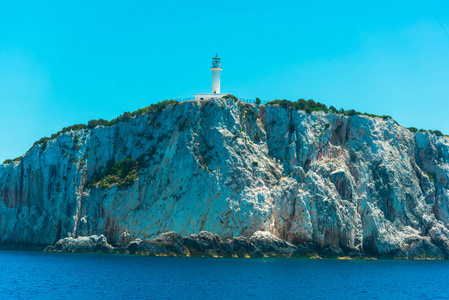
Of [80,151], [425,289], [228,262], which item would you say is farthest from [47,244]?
[425,289]

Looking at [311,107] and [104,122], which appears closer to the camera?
[311,107]

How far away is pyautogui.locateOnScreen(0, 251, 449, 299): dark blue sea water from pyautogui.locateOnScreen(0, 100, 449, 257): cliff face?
568 cm

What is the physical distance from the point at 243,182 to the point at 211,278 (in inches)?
884

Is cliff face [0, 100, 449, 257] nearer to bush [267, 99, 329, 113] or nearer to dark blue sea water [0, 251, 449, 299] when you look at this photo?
bush [267, 99, 329, 113]

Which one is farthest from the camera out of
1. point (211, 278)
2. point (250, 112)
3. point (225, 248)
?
point (250, 112)

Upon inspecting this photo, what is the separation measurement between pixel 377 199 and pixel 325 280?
26870 mm

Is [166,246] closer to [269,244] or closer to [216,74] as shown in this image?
[269,244]

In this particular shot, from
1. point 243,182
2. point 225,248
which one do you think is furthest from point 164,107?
point 225,248

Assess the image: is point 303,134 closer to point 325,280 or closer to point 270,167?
point 270,167

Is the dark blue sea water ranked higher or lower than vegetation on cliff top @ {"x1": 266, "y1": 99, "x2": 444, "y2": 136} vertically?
lower

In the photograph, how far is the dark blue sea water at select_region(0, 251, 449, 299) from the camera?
113 feet

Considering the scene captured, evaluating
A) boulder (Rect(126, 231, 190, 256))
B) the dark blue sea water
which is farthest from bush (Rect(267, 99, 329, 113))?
boulder (Rect(126, 231, 190, 256))

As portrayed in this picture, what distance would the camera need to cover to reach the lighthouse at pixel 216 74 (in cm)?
7278

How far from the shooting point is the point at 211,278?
1607 inches
